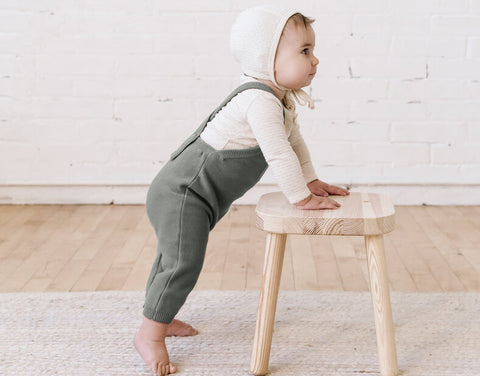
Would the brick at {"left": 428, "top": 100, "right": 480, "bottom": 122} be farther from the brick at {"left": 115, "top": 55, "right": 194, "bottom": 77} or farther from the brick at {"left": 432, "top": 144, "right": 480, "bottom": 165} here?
the brick at {"left": 115, "top": 55, "right": 194, "bottom": 77}

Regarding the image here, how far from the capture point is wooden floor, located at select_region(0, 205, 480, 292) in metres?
1.64

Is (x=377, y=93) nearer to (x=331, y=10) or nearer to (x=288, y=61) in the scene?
(x=331, y=10)

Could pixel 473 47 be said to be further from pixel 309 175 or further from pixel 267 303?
pixel 267 303

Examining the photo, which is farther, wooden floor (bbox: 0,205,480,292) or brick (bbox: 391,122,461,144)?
brick (bbox: 391,122,461,144)

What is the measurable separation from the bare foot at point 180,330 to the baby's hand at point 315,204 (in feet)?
1.25

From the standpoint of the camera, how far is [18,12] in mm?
2277

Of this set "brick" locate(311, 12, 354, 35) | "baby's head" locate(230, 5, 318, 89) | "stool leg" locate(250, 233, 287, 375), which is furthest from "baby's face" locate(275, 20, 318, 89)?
"brick" locate(311, 12, 354, 35)

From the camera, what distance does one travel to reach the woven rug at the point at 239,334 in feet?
3.98

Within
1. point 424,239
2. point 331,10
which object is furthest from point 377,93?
point 424,239

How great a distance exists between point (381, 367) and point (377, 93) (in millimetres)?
1315

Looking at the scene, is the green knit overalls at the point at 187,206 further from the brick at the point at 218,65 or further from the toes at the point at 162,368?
the brick at the point at 218,65

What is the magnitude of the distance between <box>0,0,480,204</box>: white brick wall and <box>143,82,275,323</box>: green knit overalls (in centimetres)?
111

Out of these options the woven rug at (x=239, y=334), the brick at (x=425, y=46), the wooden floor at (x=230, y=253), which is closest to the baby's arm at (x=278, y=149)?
the woven rug at (x=239, y=334)

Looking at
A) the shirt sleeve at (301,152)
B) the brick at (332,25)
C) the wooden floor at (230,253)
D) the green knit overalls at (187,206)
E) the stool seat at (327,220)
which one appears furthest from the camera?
the brick at (332,25)
